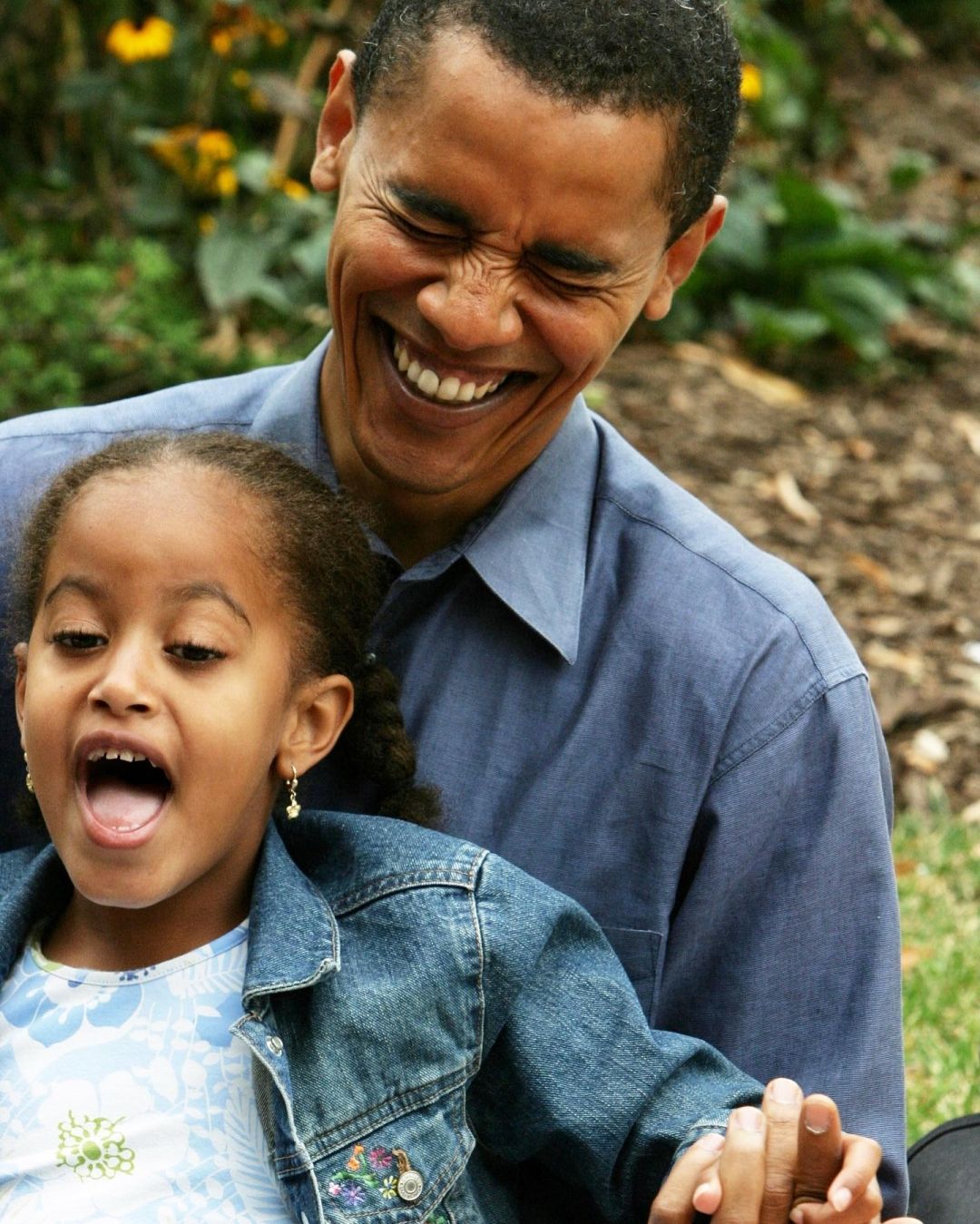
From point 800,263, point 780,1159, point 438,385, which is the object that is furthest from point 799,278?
point 780,1159

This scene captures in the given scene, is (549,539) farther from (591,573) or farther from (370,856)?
(370,856)

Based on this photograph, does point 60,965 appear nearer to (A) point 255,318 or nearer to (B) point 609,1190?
(B) point 609,1190

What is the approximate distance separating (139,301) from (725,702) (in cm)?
365

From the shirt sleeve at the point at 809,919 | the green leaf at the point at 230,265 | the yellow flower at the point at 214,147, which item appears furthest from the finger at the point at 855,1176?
the yellow flower at the point at 214,147

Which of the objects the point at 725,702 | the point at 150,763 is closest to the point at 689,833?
the point at 725,702

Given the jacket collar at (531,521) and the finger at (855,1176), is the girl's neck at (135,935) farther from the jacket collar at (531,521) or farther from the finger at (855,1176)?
the finger at (855,1176)

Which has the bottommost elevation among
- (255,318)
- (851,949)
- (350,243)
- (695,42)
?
(255,318)

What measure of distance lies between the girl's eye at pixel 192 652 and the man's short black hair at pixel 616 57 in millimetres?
809

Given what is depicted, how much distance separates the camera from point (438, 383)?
2510 millimetres

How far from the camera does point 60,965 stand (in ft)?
7.77

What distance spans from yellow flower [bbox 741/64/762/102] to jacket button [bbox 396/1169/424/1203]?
18.6 feet

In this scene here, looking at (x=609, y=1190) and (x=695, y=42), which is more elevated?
(x=695, y=42)

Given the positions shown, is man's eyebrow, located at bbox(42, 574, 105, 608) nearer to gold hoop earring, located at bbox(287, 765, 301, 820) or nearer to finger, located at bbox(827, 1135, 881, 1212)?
gold hoop earring, located at bbox(287, 765, 301, 820)

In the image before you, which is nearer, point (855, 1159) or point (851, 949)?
point (855, 1159)
